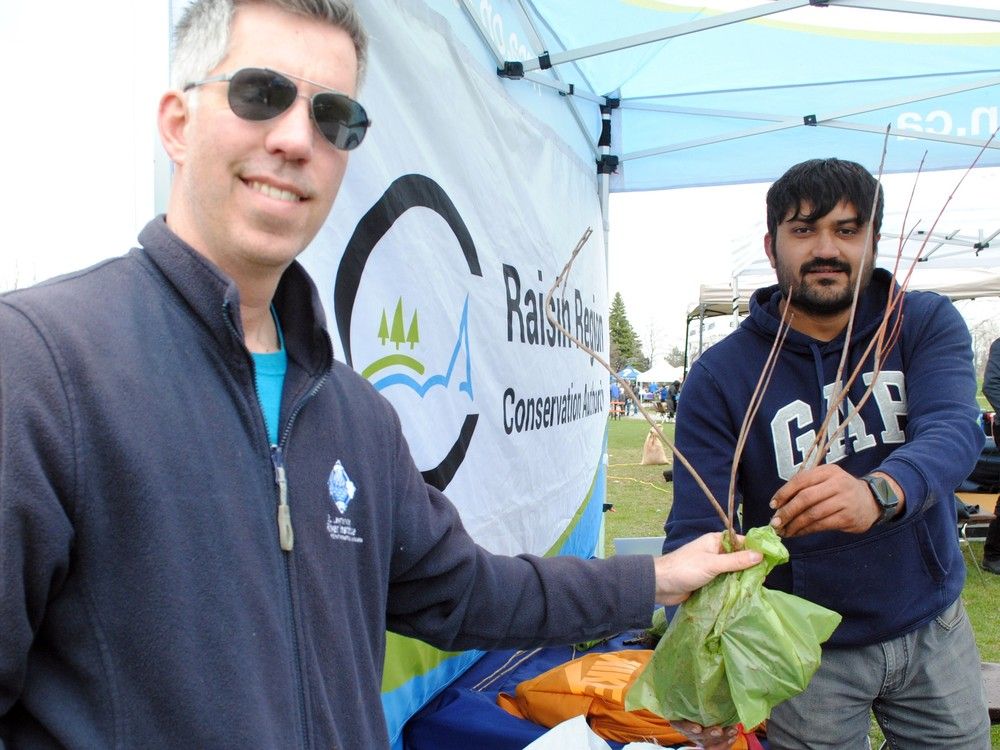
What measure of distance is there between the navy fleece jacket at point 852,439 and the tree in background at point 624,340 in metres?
52.0

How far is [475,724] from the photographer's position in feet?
8.00

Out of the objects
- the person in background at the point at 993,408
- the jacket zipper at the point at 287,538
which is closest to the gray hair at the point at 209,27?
the jacket zipper at the point at 287,538

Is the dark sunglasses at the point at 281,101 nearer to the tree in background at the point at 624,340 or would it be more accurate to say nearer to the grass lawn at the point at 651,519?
the grass lawn at the point at 651,519

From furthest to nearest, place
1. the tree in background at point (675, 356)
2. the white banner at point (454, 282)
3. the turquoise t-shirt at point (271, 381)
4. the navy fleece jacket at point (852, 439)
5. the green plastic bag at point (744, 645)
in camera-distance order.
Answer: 1. the tree in background at point (675, 356)
2. the white banner at point (454, 282)
3. the navy fleece jacket at point (852, 439)
4. the green plastic bag at point (744, 645)
5. the turquoise t-shirt at point (271, 381)

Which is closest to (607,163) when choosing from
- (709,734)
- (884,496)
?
(884,496)

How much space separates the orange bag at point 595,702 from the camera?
7.98ft

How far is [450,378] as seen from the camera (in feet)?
8.21

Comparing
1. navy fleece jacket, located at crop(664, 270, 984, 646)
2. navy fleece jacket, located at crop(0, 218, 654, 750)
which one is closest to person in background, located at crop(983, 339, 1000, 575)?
navy fleece jacket, located at crop(664, 270, 984, 646)

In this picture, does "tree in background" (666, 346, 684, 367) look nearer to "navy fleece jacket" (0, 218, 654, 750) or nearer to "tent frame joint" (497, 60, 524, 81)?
"tent frame joint" (497, 60, 524, 81)

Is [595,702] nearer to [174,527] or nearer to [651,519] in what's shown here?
[174,527]

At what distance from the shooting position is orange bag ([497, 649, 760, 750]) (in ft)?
7.98

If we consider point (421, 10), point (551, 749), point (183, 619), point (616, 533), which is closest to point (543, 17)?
point (421, 10)

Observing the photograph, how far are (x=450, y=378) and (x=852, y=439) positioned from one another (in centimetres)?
124

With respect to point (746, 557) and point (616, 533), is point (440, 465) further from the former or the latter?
point (616, 533)
